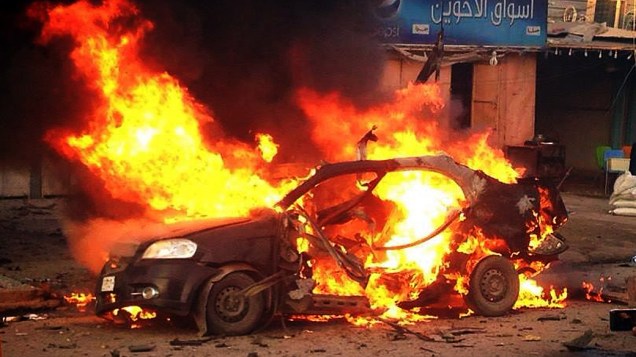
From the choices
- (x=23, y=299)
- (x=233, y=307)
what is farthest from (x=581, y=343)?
(x=23, y=299)

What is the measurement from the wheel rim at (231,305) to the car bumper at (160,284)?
0.67 feet

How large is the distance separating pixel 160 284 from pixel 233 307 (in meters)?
0.68

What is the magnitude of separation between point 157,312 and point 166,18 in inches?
198

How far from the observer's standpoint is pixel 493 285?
30.3ft

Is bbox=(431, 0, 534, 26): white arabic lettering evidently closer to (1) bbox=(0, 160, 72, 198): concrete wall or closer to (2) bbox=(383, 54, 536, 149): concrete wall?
(2) bbox=(383, 54, 536, 149): concrete wall

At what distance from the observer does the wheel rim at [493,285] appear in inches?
362

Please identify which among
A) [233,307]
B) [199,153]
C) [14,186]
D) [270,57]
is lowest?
[233,307]

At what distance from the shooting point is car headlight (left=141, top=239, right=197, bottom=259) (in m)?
8.05

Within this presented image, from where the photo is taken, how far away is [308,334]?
8336 mm

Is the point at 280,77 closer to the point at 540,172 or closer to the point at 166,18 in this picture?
the point at 166,18

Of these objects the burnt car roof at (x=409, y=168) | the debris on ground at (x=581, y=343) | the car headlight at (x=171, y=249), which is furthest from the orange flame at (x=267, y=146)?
the debris on ground at (x=581, y=343)

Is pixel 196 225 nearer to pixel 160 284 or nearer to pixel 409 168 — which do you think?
pixel 160 284

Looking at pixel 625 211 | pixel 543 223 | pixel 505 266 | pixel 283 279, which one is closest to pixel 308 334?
pixel 283 279

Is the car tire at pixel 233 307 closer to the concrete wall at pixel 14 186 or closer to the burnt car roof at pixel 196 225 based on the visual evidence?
the burnt car roof at pixel 196 225
